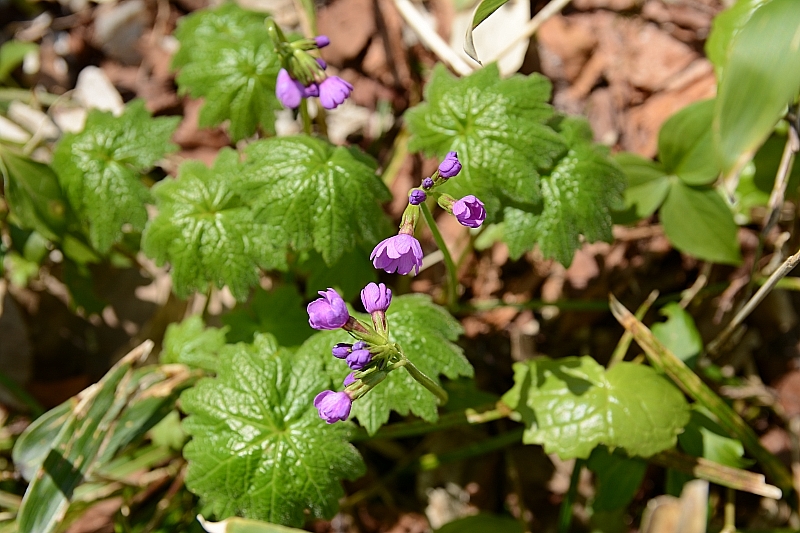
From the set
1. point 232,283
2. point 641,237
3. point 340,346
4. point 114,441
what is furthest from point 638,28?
point 114,441

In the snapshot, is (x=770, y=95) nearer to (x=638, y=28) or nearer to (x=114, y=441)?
(x=638, y=28)

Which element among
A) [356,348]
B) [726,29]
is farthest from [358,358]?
[726,29]

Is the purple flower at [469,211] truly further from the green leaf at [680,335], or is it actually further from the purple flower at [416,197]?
the green leaf at [680,335]

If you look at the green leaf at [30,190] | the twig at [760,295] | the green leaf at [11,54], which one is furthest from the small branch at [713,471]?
A: the green leaf at [11,54]

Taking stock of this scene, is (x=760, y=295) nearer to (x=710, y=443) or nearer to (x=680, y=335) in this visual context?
(x=680, y=335)

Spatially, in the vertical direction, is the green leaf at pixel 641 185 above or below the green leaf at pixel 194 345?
above
